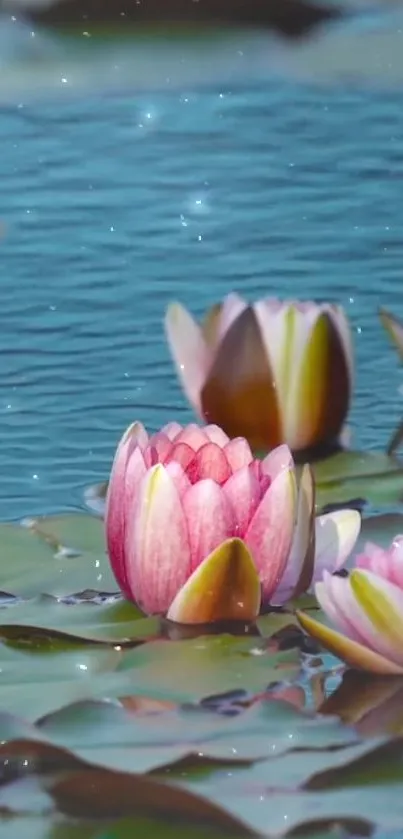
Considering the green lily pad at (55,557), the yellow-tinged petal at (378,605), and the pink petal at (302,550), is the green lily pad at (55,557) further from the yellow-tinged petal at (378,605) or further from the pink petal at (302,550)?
the yellow-tinged petal at (378,605)

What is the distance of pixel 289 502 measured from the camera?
1293mm

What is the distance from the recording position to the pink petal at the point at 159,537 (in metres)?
1.28

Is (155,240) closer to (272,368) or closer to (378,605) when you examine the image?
(272,368)

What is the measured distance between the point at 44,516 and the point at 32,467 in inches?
6.6

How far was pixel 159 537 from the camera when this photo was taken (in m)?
1.28

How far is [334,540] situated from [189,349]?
40 centimetres

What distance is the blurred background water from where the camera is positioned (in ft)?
6.07

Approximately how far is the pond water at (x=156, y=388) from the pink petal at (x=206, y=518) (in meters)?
0.06

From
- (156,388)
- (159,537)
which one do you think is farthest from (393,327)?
(159,537)

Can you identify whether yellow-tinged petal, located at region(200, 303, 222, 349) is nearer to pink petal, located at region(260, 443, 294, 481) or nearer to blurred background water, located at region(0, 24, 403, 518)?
blurred background water, located at region(0, 24, 403, 518)

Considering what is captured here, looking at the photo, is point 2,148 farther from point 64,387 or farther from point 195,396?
point 195,396

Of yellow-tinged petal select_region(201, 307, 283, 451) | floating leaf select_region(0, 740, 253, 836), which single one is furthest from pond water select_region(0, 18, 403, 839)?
yellow-tinged petal select_region(201, 307, 283, 451)

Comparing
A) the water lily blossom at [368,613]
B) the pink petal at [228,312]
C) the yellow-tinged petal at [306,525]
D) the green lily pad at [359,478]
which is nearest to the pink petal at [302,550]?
the yellow-tinged petal at [306,525]

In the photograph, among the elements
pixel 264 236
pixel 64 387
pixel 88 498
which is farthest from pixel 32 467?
pixel 264 236
